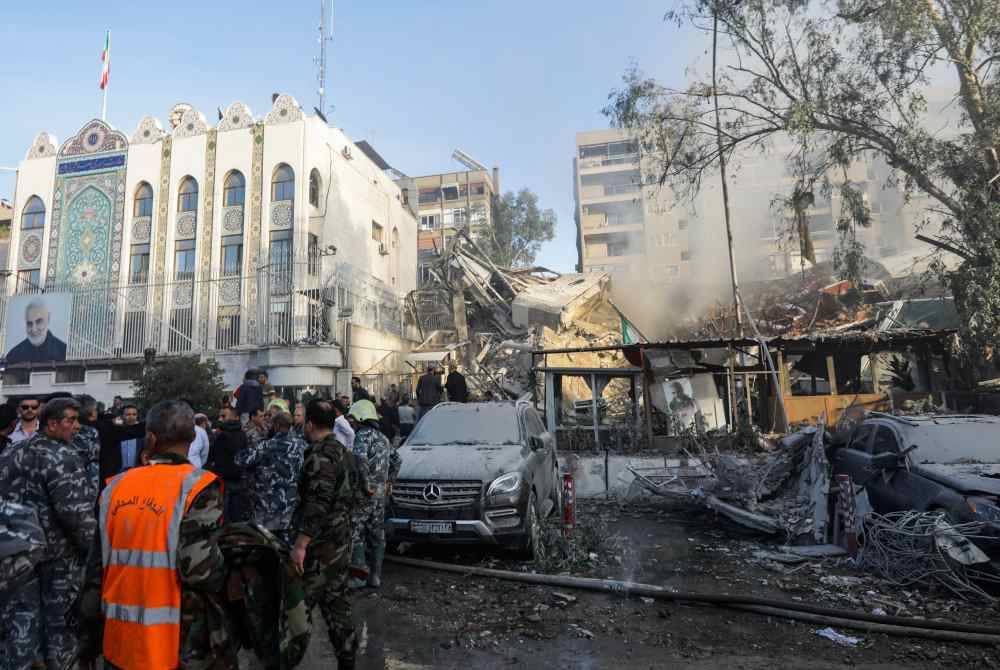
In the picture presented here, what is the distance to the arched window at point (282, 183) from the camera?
23.7 m

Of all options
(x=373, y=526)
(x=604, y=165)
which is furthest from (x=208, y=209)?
(x=604, y=165)

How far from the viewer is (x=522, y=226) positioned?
4872cm

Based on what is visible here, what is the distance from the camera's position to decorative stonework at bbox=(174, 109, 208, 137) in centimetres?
2484

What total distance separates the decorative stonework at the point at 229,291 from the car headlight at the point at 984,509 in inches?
892

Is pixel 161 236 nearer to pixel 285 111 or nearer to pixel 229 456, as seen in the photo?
pixel 285 111

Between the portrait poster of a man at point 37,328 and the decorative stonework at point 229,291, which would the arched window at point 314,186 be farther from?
the portrait poster of a man at point 37,328

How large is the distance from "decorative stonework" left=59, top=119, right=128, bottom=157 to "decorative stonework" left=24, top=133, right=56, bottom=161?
1.81 ft

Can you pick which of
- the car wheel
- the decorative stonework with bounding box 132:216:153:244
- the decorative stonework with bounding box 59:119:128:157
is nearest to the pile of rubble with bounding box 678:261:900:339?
the car wheel

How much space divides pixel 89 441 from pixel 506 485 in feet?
12.6

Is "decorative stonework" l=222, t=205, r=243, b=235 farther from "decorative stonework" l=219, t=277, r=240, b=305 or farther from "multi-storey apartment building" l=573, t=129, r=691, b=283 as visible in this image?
"multi-storey apartment building" l=573, t=129, r=691, b=283

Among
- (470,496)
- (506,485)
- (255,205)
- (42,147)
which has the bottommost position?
(470,496)

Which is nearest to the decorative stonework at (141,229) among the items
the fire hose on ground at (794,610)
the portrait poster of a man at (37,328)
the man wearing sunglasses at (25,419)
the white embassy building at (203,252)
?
Result: the white embassy building at (203,252)

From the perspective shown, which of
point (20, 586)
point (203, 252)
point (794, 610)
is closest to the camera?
point (20, 586)

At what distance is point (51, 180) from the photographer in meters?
25.7
